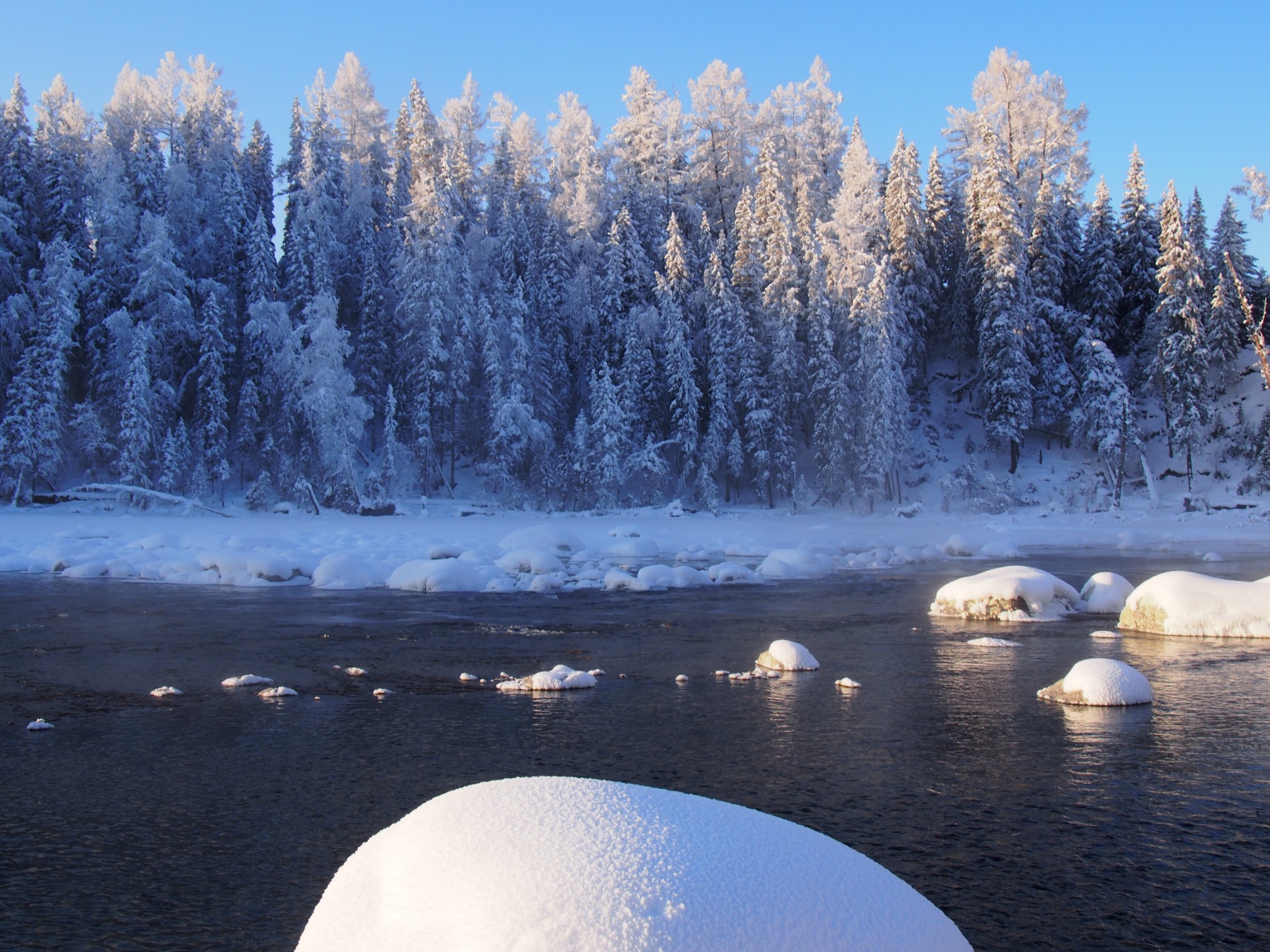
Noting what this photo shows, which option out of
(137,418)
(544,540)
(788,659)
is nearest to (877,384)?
(544,540)

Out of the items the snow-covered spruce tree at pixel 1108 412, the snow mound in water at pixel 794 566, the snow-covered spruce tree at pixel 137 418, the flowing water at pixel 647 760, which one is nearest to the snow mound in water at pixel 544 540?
the snow mound in water at pixel 794 566

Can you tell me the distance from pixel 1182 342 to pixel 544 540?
30217 mm

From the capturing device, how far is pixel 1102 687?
823 cm

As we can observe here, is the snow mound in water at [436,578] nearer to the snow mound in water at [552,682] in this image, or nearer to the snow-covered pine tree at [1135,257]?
the snow mound in water at [552,682]

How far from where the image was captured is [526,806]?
3.09 metres

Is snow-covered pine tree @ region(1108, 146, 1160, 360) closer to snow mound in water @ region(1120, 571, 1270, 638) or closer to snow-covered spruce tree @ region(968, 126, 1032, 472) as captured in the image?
snow-covered spruce tree @ region(968, 126, 1032, 472)

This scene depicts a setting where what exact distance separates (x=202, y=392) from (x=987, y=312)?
108 feet

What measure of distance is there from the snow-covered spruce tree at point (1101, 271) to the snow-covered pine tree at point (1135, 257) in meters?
0.84

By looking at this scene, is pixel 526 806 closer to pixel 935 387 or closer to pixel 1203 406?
pixel 1203 406

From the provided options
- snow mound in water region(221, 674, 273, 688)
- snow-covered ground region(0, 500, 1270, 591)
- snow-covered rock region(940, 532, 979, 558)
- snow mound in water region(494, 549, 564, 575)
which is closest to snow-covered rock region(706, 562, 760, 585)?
snow-covered ground region(0, 500, 1270, 591)

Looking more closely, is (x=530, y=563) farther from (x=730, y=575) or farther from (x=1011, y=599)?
(x=1011, y=599)

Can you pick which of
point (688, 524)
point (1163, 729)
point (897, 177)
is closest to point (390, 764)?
point (1163, 729)

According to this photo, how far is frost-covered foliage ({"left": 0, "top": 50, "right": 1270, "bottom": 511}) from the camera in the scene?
3769cm

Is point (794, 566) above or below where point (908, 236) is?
below
